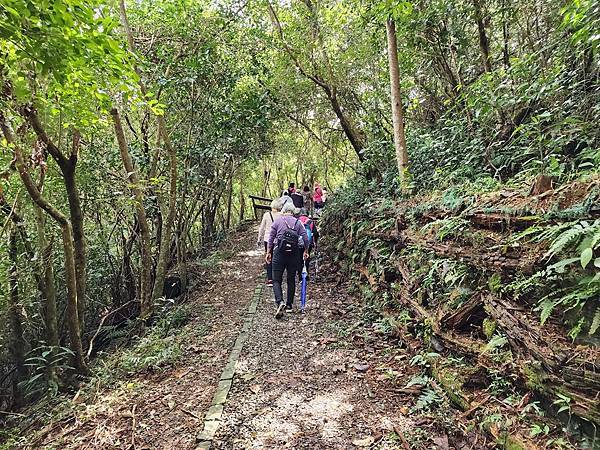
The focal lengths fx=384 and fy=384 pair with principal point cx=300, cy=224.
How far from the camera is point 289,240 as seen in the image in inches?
269

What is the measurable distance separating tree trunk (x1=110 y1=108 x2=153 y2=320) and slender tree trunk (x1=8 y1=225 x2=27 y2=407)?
7.63 feet

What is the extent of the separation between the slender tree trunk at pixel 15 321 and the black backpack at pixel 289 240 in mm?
5154

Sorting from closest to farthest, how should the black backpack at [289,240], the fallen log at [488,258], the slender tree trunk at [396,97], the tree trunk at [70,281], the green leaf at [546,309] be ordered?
the green leaf at [546,309] → the fallen log at [488,258] → the tree trunk at [70,281] → the black backpack at [289,240] → the slender tree trunk at [396,97]

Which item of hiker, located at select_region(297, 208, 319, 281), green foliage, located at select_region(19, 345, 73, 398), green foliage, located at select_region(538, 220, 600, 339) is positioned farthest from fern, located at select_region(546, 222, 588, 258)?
green foliage, located at select_region(19, 345, 73, 398)

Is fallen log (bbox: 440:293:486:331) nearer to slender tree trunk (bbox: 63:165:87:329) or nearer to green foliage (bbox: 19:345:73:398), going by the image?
slender tree trunk (bbox: 63:165:87:329)

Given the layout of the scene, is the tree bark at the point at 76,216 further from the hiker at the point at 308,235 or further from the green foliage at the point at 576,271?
the green foliage at the point at 576,271

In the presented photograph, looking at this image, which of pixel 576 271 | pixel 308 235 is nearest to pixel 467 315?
pixel 576 271

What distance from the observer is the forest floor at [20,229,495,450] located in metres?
3.74

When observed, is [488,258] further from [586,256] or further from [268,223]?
[268,223]

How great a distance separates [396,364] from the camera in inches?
197

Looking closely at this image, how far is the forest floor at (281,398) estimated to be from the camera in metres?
3.74

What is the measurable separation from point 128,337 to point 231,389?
4.98 metres

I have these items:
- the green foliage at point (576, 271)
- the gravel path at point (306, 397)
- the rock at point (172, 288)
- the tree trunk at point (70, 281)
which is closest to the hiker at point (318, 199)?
the rock at point (172, 288)

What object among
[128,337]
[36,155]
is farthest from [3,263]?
[36,155]
